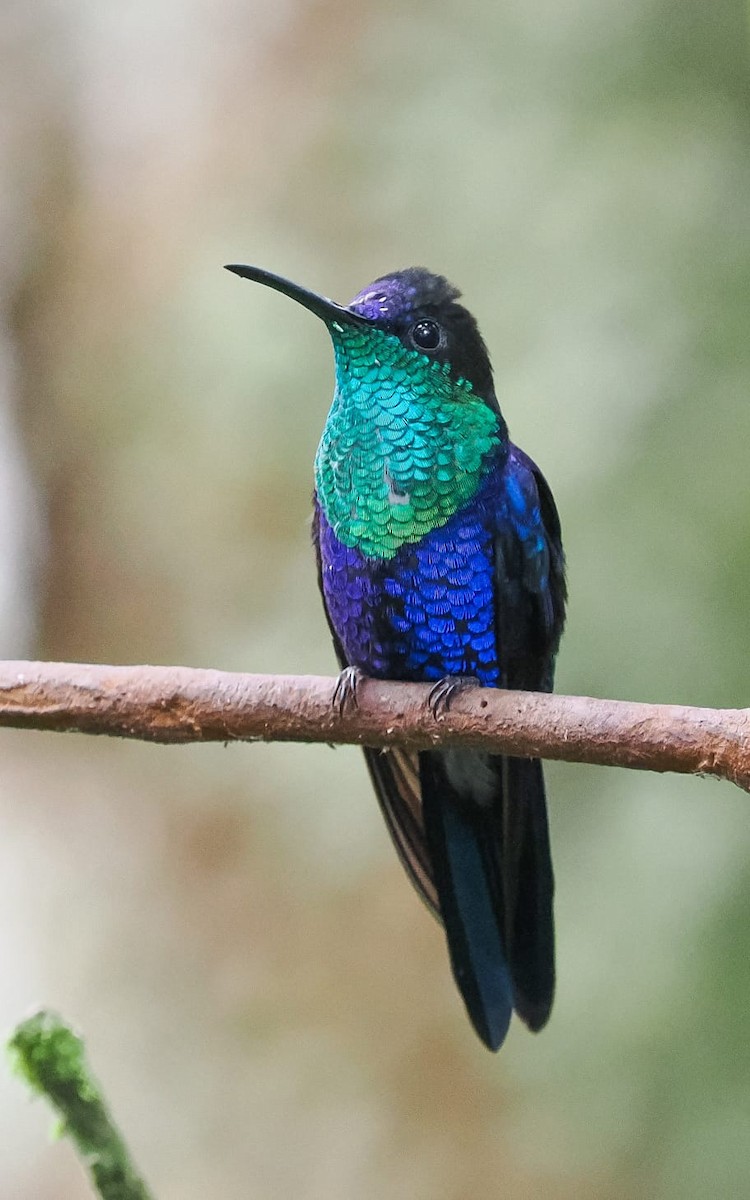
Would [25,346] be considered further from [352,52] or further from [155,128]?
[352,52]

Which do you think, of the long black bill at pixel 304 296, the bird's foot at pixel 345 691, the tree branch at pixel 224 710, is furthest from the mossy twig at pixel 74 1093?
the long black bill at pixel 304 296

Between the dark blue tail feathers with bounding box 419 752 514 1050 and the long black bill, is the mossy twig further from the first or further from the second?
the long black bill

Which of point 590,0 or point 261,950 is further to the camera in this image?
point 261,950

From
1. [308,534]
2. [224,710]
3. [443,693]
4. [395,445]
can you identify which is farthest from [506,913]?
[308,534]

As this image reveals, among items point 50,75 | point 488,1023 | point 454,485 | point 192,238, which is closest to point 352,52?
point 192,238

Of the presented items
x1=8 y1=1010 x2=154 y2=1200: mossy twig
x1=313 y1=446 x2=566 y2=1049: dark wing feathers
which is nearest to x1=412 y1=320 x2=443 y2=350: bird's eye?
x1=313 y1=446 x2=566 y2=1049: dark wing feathers

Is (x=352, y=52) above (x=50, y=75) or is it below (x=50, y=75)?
below

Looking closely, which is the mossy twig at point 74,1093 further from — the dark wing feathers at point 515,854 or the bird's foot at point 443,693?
the dark wing feathers at point 515,854
